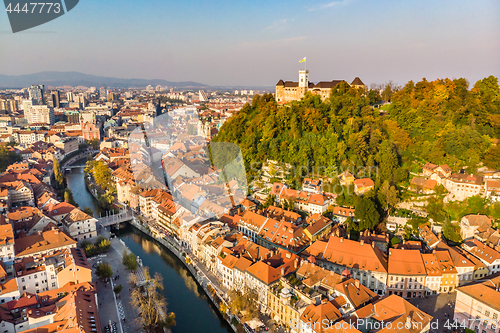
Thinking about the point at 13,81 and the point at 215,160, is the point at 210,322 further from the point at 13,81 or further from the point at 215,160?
the point at 13,81

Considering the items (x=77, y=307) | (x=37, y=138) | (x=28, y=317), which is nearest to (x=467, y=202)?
(x=77, y=307)

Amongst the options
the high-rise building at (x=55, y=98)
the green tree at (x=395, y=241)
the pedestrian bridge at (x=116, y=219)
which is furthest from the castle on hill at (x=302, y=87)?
the high-rise building at (x=55, y=98)

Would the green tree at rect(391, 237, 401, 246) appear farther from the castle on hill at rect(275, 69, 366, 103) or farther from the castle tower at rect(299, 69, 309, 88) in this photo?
the castle tower at rect(299, 69, 309, 88)

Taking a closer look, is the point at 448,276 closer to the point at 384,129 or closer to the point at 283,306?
the point at 283,306

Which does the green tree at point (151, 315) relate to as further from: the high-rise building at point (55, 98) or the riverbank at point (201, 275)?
the high-rise building at point (55, 98)

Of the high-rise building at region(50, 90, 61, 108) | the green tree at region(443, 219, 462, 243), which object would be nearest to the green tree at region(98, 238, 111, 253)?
the green tree at region(443, 219, 462, 243)

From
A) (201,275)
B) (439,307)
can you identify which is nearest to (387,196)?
(439,307)
